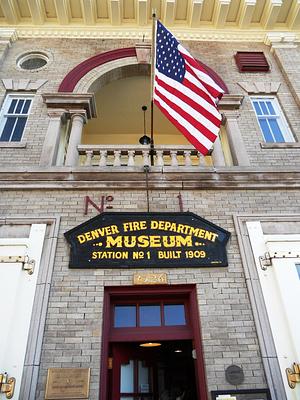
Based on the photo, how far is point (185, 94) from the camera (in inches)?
229

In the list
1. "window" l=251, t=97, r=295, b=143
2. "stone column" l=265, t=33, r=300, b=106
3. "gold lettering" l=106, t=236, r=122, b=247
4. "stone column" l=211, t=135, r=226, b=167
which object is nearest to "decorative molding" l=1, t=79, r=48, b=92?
"stone column" l=211, t=135, r=226, b=167

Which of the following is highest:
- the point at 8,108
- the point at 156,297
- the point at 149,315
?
the point at 8,108

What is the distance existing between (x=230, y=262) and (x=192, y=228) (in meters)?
0.87

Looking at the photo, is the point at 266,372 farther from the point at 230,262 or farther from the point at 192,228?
the point at 192,228

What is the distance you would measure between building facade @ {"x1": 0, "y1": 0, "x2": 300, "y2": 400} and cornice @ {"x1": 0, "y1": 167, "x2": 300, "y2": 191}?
0.02 meters

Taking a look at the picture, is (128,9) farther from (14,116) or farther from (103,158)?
(103,158)

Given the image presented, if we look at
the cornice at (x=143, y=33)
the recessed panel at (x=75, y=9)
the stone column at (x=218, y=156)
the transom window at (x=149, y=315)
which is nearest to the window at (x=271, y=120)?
the stone column at (x=218, y=156)

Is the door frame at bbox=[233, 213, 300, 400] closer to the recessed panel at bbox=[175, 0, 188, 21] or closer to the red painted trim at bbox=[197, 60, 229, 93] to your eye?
the red painted trim at bbox=[197, 60, 229, 93]

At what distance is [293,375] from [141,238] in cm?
299

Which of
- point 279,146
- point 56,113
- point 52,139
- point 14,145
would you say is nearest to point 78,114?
point 56,113

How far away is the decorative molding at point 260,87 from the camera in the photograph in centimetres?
825

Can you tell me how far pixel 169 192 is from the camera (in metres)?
6.16

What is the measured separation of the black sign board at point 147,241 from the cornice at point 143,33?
651cm

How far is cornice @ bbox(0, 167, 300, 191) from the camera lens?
603cm
